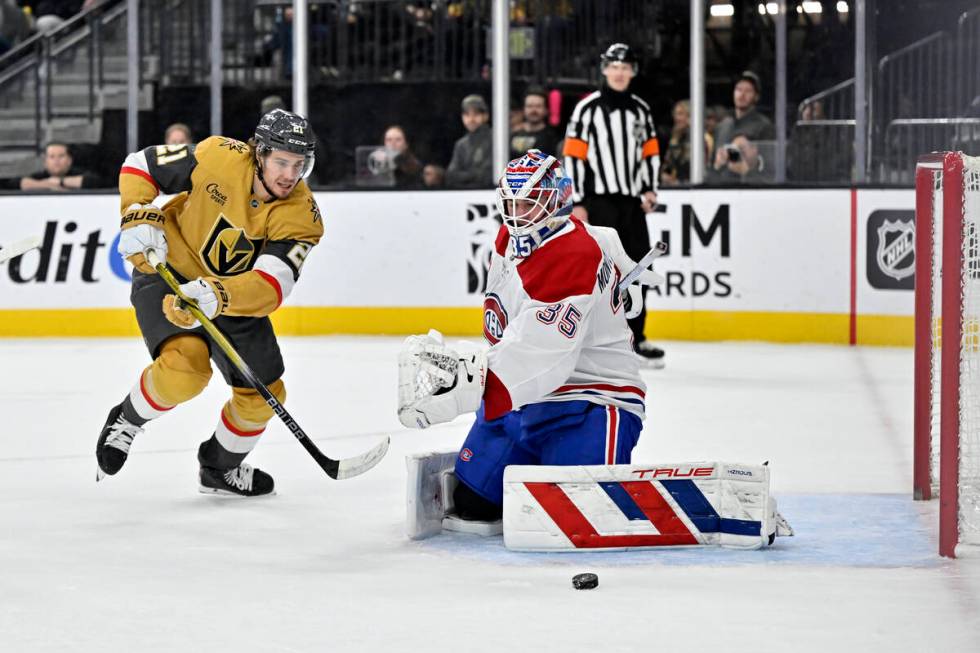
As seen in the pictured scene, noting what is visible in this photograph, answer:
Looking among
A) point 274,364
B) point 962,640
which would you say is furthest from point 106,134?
point 962,640

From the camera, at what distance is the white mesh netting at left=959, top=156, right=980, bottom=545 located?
3.26 meters

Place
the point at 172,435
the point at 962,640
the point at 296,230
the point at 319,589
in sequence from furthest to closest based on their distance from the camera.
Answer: the point at 172,435
the point at 296,230
the point at 319,589
the point at 962,640

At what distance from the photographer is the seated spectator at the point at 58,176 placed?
8.05m

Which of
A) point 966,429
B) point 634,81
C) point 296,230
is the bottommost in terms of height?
point 966,429

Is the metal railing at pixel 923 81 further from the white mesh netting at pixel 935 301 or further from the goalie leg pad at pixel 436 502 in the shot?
the goalie leg pad at pixel 436 502

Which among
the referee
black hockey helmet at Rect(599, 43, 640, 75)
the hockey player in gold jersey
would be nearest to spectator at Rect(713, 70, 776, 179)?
the referee

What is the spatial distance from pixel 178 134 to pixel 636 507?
5276mm

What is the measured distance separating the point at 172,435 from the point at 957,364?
2.55 meters

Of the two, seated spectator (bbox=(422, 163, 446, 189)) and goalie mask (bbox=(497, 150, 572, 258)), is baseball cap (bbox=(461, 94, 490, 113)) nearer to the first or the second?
seated spectator (bbox=(422, 163, 446, 189))

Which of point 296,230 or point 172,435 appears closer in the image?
point 296,230

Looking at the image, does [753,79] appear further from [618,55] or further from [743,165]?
[618,55]

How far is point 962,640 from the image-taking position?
2594 mm

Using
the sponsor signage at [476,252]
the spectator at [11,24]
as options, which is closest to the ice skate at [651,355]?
the sponsor signage at [476,252]

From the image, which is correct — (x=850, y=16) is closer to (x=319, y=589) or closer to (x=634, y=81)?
(x=634, y=81)
